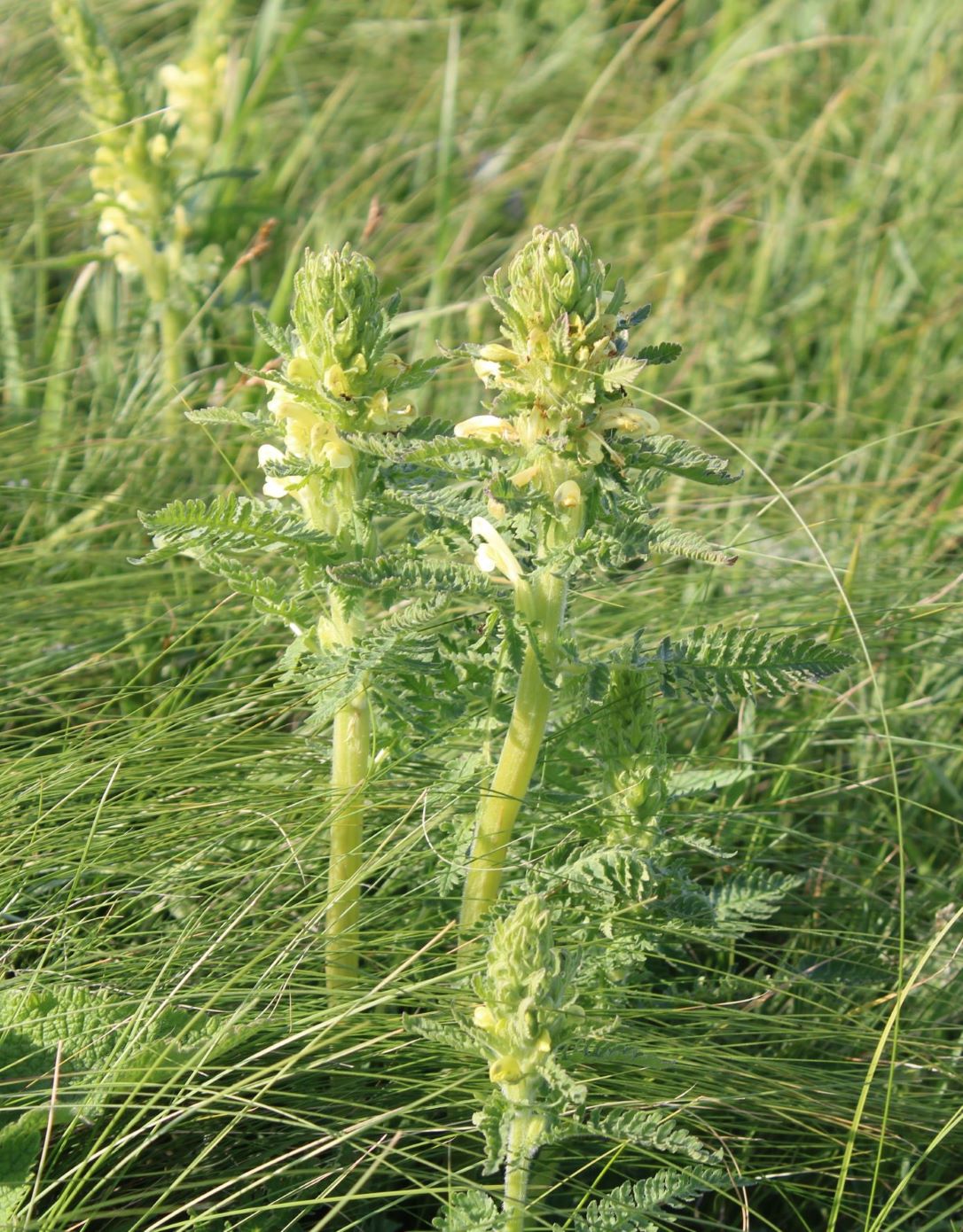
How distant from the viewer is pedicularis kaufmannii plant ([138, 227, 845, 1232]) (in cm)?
153

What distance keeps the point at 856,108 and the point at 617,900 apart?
347 cm

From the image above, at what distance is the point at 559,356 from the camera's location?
1.52 meters

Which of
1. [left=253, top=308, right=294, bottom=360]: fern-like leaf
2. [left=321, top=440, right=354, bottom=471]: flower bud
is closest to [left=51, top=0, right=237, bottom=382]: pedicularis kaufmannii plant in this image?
[left=253, top=308, right=294, bottom=360]: fern-like leaf

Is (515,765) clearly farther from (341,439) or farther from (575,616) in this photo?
(575,616)

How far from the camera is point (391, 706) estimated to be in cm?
164

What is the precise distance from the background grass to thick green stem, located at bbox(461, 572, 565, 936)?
78mm

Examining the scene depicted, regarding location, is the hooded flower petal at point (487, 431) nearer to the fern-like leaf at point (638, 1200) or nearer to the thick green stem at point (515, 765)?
the thick green stem at point (515, 765)

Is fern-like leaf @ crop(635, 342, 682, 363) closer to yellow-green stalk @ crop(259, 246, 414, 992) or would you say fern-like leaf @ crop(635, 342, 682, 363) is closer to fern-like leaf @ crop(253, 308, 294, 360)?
yellow-green stalk @ crop(259, 246, 414, 992)

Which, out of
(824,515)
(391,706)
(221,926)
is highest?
(391,706)

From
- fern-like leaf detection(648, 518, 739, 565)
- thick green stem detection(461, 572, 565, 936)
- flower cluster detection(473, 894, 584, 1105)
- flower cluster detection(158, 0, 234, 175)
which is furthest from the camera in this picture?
flower cluster detection(158, 0, 234, 175)

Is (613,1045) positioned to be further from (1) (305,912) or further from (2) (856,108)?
(2) (856,108)

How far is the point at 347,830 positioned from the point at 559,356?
0.65m

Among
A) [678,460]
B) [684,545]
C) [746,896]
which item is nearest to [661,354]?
[678,460]

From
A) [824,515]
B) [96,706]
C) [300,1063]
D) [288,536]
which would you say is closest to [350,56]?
[824,515]
